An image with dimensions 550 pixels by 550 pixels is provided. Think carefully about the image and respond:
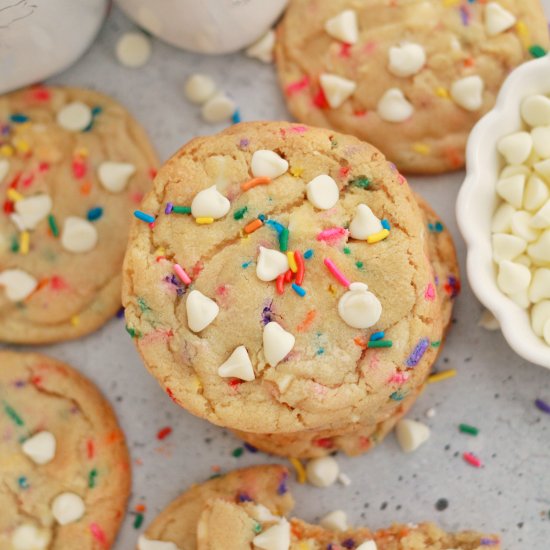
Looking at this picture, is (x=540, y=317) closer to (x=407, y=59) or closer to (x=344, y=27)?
(x=407, y=59)

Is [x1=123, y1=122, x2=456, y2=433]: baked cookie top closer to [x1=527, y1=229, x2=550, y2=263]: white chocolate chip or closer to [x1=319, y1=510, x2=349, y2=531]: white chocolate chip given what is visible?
[x1=527, y1=229, x2=550, y2=263]: white chocolate chip

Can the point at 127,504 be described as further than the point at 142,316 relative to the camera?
Yes

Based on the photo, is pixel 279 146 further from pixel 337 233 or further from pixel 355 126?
pixel 355 126

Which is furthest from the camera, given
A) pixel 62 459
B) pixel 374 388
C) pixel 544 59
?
pixel 62 459

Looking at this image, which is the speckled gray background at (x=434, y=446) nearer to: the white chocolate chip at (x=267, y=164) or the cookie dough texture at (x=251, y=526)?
the cookie dough texture at (x=251, y=526)

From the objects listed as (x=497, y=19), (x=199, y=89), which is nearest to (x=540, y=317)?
(x=497, y=19)

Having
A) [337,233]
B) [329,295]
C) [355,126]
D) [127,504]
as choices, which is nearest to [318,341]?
[329,295]
